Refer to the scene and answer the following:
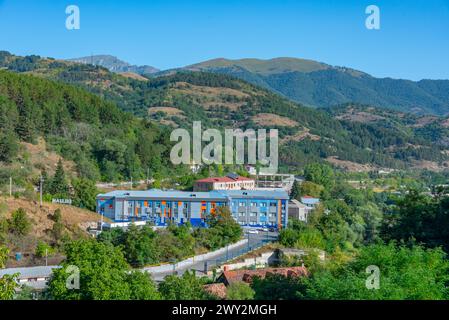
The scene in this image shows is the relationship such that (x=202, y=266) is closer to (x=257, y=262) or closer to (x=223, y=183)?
(x=257, y=262)

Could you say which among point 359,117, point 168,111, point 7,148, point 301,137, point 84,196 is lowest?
point 84,196

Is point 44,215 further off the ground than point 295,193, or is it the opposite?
point 44,215

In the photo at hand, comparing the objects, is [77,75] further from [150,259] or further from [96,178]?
[150,259]

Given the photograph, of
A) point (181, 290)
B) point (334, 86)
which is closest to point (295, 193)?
point (181, 290)

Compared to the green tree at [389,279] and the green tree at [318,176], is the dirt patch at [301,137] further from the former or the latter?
the green tree at [389,279]

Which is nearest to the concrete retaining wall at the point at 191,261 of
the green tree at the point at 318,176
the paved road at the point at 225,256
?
the paved road at the point at 225,256

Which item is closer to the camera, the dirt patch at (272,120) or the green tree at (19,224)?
the green tree at (19,224)

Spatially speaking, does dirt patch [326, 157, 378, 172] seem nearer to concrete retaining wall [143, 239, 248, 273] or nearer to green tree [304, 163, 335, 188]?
green tree [304, 163, 335, 188]
